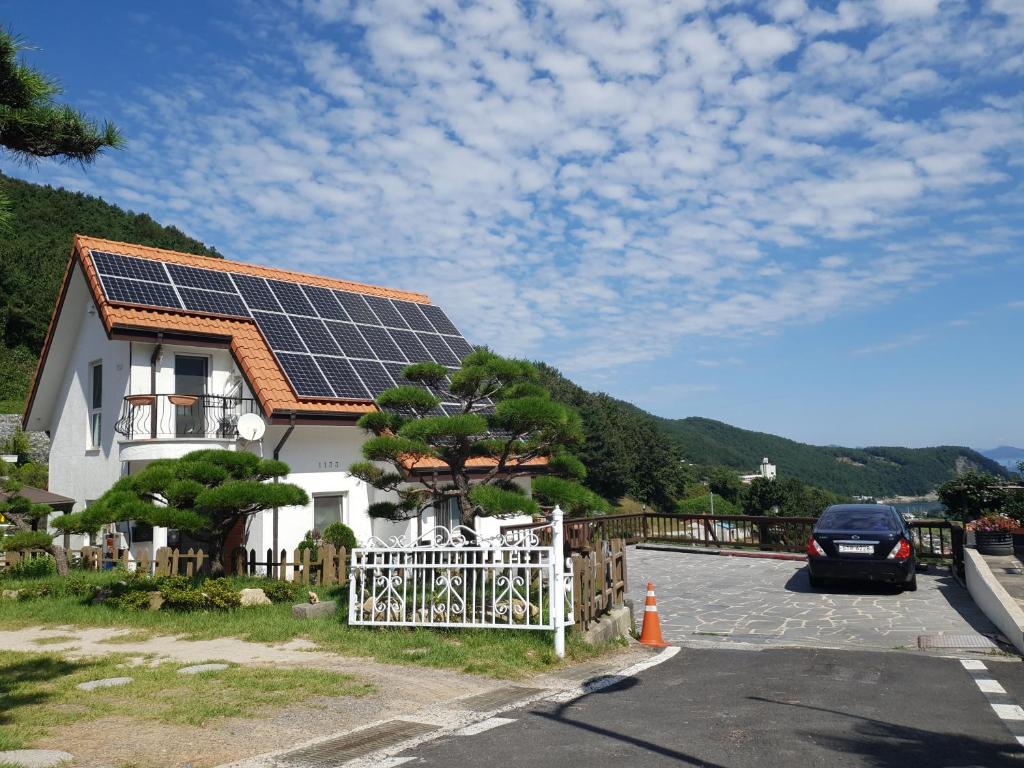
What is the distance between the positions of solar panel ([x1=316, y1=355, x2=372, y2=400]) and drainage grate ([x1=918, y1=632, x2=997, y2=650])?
11969mm

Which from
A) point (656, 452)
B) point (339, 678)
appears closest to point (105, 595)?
point (339, 678)

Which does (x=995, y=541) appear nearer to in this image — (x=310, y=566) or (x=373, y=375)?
(x=310, y=566)

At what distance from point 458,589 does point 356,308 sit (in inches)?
521

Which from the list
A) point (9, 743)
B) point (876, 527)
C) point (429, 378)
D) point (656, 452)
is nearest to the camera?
point (9, 743)

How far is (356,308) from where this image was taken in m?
22.1

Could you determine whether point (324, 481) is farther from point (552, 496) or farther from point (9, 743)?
point (9, 743)

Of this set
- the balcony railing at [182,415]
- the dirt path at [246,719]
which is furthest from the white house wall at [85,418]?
the dirt path at [246,719]

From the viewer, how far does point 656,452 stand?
7781 centimetres

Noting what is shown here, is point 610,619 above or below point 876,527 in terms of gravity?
below

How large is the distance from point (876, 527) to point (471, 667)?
8884 millimetres

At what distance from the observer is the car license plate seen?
1367 cm

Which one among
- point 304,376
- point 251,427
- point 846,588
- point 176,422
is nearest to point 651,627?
point 846,588

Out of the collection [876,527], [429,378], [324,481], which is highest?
[429,378]

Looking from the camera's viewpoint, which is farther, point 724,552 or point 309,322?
point 724,552
